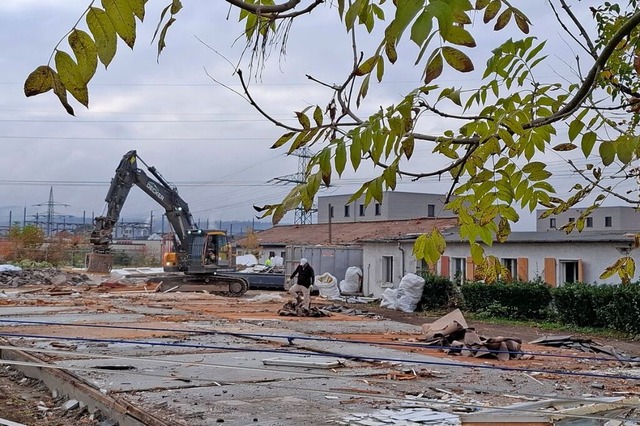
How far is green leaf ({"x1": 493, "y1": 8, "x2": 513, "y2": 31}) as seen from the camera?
2.88 meters

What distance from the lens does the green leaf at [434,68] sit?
6.84ft

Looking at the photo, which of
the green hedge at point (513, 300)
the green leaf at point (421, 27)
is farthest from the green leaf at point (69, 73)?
the green hedge at point (513, 300)

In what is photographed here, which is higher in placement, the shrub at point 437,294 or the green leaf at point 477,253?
the green leaf at point 477,253

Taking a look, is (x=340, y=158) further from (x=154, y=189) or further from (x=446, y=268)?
(x=154, y=189)

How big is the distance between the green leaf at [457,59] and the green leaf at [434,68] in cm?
2

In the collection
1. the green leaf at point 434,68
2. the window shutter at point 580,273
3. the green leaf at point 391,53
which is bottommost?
the window shutter at point 580,273

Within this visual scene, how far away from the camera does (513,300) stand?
85.8ft

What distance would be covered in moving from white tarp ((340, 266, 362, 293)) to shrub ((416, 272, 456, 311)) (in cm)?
762

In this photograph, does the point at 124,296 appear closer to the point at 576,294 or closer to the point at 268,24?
the point at 576,294

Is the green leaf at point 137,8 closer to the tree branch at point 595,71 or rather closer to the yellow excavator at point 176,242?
the tree branch at point 595,71

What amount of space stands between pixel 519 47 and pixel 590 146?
2.23 ft

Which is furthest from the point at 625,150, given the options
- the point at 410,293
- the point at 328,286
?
the point at 328,286

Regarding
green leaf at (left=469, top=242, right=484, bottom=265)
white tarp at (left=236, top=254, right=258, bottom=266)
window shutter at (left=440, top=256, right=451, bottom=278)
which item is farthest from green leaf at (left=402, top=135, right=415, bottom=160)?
white tarp at (left=236, top=254, right=258, bottom=266)

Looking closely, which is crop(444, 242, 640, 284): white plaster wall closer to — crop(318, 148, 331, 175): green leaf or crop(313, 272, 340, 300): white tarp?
crop(313, 272, 340, 300): white tarp
